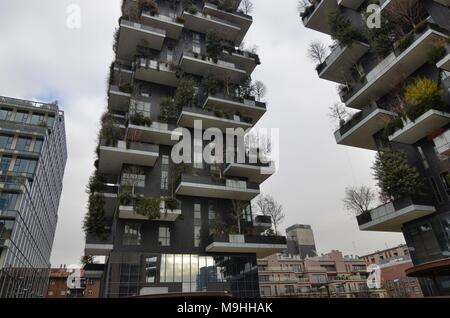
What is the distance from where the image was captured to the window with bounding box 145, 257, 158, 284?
2211 centimetres

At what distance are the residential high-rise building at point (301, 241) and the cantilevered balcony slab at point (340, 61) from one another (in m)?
68.2

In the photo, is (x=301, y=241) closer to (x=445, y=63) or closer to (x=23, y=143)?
(x=23, y=143)

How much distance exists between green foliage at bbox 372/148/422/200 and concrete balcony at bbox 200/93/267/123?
46.6ft

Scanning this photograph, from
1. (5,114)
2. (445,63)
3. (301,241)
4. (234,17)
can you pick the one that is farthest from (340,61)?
(301,241)

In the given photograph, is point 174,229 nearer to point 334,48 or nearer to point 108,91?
point 108,91

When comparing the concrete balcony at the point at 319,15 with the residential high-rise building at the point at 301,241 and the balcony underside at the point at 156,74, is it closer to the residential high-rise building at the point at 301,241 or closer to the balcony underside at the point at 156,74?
the balcony underside at the point at 156,74

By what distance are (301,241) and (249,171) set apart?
68.4m

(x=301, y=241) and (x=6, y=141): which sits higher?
(x=6, y=141)

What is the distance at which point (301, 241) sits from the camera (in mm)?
88625

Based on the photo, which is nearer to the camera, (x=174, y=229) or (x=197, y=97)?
(x=174, y=229)
